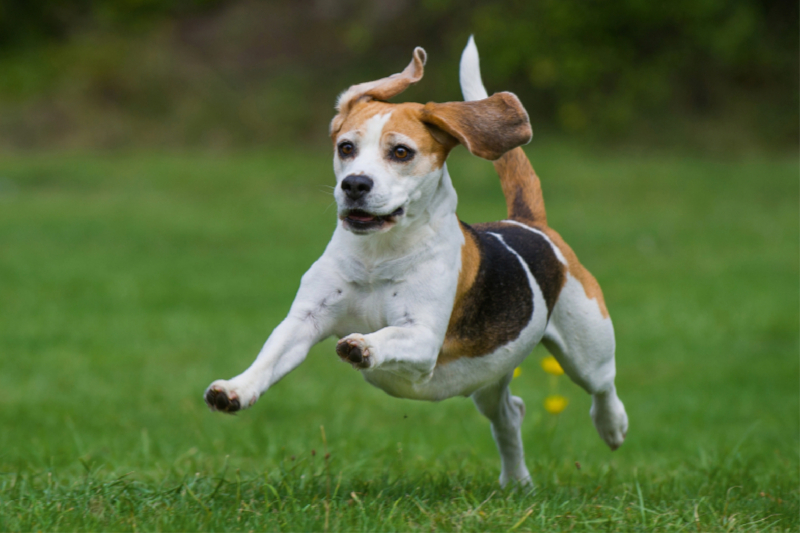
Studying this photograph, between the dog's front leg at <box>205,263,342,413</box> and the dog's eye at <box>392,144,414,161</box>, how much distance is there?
1.82 feet

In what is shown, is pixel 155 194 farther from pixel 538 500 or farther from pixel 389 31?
pixel 538 500

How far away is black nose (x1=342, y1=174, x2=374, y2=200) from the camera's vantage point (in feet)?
12.1

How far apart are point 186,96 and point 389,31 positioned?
581 centimetres

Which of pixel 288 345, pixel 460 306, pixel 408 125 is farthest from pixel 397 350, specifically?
pixel 408 125

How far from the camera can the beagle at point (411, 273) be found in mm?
3711

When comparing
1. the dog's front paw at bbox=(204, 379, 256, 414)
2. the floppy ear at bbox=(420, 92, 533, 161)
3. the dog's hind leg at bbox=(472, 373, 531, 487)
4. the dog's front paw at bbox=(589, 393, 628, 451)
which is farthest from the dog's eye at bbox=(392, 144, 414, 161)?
the dog's front paw at bbox=(589, 393, 628, 451)

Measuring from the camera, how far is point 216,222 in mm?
17828

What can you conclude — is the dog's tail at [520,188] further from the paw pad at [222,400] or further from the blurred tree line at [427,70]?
the blurred tree line at [427,70]

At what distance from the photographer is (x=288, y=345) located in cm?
380

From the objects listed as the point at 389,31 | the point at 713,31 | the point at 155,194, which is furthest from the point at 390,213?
the point at 389,31

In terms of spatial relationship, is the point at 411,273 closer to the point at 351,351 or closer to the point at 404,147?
the point at 404,147

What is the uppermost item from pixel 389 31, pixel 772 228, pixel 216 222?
pixel 389 31

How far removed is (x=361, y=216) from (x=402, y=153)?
304 mm

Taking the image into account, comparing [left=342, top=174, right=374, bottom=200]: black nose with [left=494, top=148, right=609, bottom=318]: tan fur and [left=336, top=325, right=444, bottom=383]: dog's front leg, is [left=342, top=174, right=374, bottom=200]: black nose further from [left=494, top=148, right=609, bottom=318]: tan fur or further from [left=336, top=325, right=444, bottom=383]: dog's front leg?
[left=494, top=148, right=609, bottom=318]: tan fur
